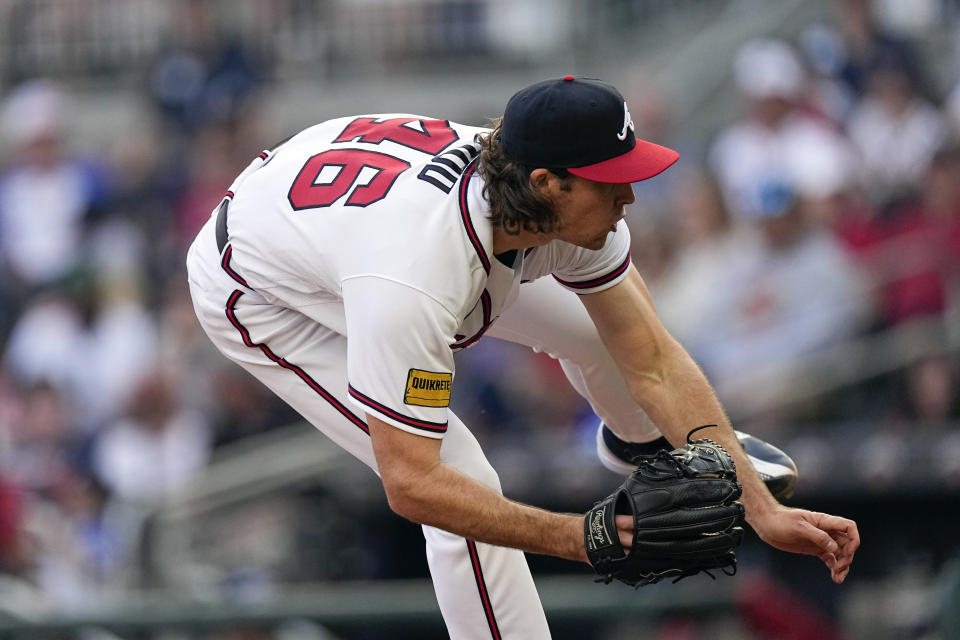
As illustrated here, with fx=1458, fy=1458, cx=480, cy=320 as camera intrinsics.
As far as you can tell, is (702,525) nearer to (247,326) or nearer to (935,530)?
(247,326)

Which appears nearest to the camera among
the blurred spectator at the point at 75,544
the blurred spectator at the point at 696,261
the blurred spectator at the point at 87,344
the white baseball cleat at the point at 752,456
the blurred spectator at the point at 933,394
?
the white baseball cleat at the point at 752,456

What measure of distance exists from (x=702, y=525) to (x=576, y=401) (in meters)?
3.80

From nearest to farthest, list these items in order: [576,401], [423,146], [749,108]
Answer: [423,146], [576,401], [749,108]

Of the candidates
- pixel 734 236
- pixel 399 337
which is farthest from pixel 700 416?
pixel 734 236

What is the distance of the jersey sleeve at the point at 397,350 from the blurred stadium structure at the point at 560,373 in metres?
2.10

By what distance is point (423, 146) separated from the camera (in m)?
3.98

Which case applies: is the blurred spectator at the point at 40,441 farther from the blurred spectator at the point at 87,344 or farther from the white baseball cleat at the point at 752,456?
the white baseball cleat at the point at 752,456

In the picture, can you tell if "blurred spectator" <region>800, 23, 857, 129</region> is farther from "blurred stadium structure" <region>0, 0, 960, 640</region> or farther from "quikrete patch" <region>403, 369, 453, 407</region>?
"quikrete patch" <region>403, 369, 453, 407</region>

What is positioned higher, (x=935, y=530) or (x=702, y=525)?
(x=702, y=525)

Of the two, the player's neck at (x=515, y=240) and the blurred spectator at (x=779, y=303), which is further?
the blurred spectator at (x=779, y=303)

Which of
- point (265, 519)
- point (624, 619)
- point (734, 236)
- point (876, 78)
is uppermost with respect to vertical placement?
point (876, 78)

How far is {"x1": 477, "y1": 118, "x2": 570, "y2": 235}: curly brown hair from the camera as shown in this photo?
3.70 m

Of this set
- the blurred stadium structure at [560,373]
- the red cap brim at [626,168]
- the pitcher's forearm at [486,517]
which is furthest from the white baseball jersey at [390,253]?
the blurred stadium structure at [560,373]

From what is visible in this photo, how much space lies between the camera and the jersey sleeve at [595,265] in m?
4.12
